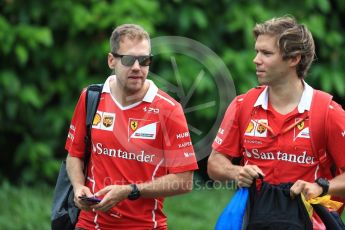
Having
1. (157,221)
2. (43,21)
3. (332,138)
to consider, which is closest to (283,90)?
(332,138)

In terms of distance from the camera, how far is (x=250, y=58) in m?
10.1

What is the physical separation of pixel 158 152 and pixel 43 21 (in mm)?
4873

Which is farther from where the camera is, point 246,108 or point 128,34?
point 128,34

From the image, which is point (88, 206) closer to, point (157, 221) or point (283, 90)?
point (157, 221)

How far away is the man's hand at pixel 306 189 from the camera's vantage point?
4965mm

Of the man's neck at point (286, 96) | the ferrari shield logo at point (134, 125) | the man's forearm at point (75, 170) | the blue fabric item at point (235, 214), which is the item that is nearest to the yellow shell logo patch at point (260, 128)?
the man's neck at point (286, 96)

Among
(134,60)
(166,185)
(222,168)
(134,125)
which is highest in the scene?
(134,60)

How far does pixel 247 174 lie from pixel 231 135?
15.1 inches

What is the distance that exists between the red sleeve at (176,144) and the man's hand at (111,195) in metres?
0.33

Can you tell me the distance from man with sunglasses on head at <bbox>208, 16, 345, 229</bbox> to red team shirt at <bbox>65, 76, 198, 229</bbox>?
269 mm

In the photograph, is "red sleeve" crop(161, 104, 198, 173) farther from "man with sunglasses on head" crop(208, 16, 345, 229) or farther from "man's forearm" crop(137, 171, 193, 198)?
"man with sunglasses on head" crop(208, 16, 345, 229)

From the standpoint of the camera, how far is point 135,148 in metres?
5.43

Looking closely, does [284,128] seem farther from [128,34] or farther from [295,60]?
[128,34]

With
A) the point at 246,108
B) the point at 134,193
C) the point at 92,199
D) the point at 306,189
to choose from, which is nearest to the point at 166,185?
the point at 134,193
